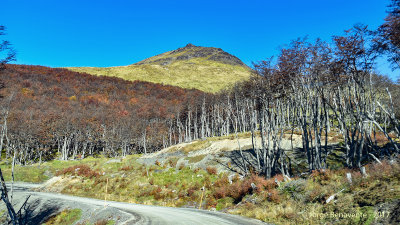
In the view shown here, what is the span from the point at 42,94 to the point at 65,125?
121 ft

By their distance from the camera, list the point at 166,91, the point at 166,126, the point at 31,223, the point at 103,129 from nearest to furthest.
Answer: the point at 31,223 < the point at 103,129 < the point at 166,126 < the point at 166,91

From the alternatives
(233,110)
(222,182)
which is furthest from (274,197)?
(233,110)

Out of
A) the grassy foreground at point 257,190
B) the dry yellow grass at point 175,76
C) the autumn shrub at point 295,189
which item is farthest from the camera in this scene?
the dry yellow grass at point 175,76

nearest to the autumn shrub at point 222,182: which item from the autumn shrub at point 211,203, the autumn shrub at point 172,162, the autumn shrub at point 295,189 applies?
the autumn shrub at point 211,203

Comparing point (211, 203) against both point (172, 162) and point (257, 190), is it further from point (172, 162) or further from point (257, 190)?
point (172, 162)

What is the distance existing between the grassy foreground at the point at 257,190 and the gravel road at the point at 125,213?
2325 mm

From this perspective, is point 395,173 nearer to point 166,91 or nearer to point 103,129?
point 103,129

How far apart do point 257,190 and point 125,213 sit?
9.26 meters

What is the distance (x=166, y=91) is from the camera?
12656 centimetres

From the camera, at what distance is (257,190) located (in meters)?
16.5

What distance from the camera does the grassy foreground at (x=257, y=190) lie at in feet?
31.0

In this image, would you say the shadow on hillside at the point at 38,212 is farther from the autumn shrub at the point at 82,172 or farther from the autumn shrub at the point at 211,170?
the autumn shrub at the point at 211,170

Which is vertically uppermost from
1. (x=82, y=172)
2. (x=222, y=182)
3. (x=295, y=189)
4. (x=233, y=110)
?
(x=233, y=110)

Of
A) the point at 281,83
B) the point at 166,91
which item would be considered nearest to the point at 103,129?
the point at 166,91
